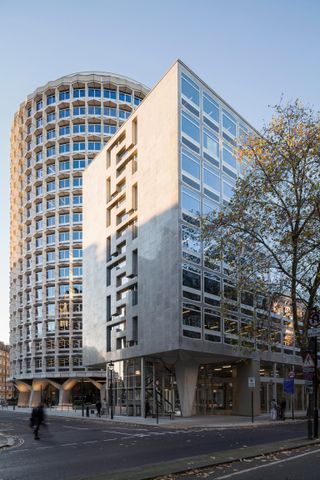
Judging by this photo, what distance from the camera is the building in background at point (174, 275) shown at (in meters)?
44.2

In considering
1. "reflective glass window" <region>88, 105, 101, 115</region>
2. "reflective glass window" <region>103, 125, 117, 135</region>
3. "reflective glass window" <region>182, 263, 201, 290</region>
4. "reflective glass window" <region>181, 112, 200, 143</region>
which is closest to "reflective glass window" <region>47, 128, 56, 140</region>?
"reflective glass window" <region>88, 105, 101, 115</region>

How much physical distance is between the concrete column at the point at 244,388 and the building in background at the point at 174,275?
0.10 meters

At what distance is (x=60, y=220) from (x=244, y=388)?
52938mm

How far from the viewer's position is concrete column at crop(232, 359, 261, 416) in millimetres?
51719

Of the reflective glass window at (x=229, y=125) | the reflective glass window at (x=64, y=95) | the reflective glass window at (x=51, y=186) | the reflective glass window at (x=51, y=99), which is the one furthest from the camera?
the reflective glass window at (x=51, y=99)

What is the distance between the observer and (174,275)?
142 feet

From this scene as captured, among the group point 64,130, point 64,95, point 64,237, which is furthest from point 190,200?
point 64,95

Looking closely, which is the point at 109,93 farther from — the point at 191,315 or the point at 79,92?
the point at 191,315

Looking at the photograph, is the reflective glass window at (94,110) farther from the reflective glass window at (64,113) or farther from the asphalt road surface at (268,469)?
the asphalt road surface at (268,469)

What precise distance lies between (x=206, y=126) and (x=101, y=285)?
21.1 metres

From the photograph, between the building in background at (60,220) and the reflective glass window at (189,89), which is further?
the building in background at (60,220)

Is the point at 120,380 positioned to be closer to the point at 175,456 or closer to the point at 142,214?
the point at 142,214

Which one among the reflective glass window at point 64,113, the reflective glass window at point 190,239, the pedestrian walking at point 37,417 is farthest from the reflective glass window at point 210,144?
the reflective glass window at point 64,113

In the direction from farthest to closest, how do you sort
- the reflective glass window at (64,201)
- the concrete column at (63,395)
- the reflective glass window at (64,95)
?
the reflective glass window at (64,95), the reflective glass window at (64,201), the concrete column at (63,395)
